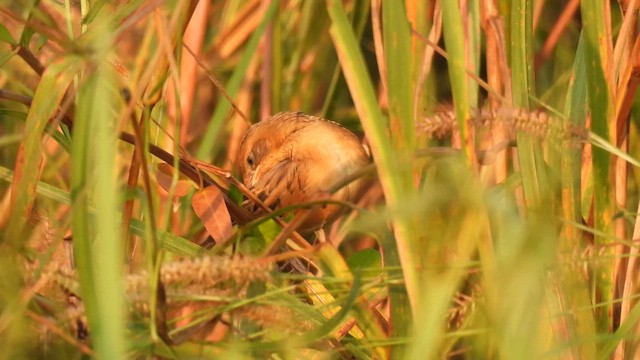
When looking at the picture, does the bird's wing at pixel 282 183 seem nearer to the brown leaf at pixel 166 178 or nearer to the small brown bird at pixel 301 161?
the small brown bird at pixel 301 161

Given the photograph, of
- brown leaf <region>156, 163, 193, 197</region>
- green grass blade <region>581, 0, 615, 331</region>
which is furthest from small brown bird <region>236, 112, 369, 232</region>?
green grass blade <region>581, 0, 615, 331</region>

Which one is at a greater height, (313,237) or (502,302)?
(502,302)

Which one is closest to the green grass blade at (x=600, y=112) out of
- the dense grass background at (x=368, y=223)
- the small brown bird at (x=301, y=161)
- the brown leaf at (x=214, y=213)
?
the dense grass background at (x=368, y=223)

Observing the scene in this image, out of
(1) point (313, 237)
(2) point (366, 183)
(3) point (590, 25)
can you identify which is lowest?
(1) point (313, 237)

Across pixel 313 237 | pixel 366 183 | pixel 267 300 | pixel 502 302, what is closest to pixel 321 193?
pixel 267 300

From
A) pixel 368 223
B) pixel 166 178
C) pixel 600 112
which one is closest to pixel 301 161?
pixel 166 178

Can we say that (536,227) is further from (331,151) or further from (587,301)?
(331,151)
